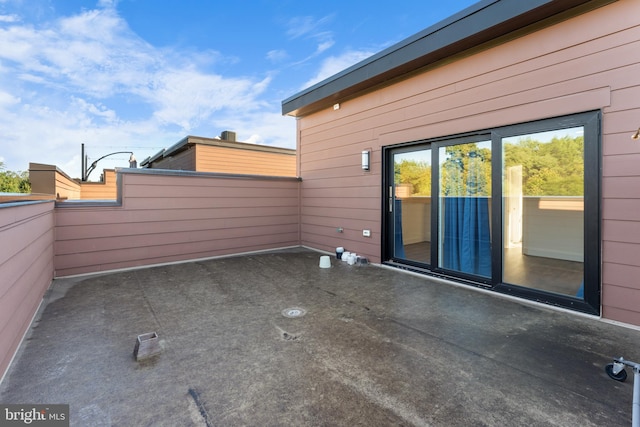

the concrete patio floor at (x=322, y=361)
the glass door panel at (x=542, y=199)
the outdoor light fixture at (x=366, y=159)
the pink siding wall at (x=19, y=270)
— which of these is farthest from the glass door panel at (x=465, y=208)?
the pink siding wall at (x=19, y=270)

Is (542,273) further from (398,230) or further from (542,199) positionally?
(398,230)

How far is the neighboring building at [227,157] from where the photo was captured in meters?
8.10

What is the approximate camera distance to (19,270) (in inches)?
87.1

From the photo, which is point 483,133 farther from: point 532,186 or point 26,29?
point 26,29

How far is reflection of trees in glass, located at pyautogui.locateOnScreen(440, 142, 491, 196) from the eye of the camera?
3459mm

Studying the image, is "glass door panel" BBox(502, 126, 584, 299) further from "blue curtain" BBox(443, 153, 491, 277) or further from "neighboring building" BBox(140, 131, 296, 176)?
"neighboring building" BBox(140, 131, 296, 176)

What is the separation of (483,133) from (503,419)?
9.91ft

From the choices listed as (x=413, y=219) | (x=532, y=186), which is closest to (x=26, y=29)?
(x=413, y=219)

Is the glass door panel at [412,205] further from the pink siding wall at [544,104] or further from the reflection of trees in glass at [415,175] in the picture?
the pink siding wall at [544,104]

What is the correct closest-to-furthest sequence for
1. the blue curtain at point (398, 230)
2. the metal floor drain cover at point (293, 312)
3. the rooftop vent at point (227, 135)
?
the metal floor drain cover at point (293, 312) < the blue curtain at point (398, 230) < the rooftop vent at point (227, 135)

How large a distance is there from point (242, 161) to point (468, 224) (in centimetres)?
709

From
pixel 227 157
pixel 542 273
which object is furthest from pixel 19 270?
pixel 227 157

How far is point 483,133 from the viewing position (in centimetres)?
343

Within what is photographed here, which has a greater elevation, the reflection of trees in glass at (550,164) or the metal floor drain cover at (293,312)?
the reflection of trees in glass at (550,164)
